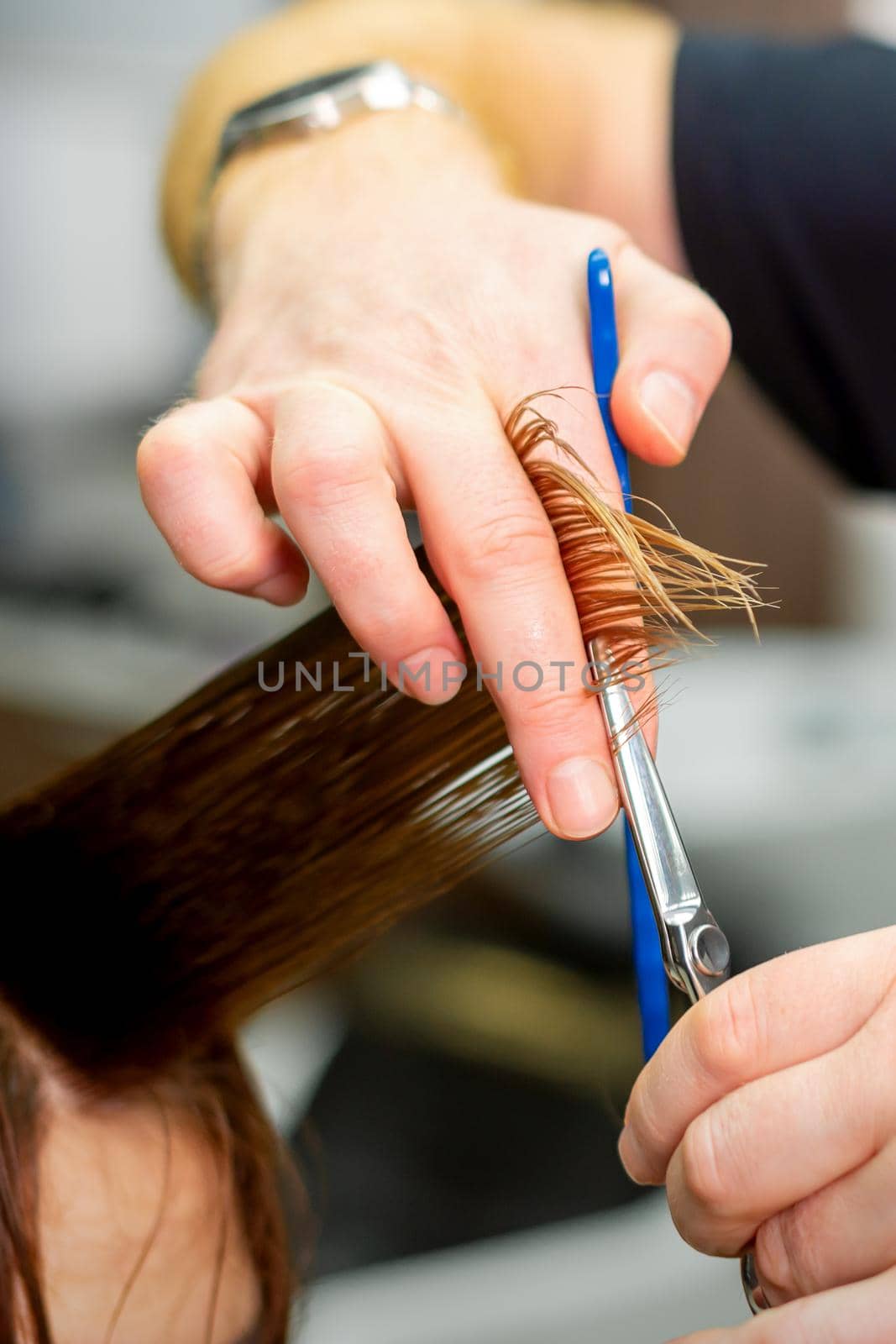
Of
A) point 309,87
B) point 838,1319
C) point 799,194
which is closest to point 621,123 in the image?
point 799,194

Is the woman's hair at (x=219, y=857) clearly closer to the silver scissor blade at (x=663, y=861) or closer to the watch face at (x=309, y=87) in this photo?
the silver scissor blade at (x=663, y=861)

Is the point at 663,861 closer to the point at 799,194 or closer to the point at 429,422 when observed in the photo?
the point at 429,422

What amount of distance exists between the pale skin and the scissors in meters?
0.01

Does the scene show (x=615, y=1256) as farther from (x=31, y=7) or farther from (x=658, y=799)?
(x=31, y=7)

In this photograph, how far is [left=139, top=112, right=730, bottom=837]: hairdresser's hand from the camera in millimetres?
418

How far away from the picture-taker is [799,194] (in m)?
0.90

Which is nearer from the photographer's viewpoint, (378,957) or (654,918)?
(654,918)

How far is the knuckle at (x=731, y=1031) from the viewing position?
372mm

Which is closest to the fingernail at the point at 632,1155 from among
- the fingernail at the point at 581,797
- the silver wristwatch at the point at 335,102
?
the fingernail at the point at 581,797

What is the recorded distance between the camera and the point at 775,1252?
1.27 ft

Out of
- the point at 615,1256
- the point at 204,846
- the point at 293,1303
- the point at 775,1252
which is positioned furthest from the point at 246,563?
the point at 615,1256

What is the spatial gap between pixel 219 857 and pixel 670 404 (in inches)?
11.4

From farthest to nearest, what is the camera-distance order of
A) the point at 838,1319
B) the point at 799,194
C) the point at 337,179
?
the point at 799,194 → the point at 337,179 → the point at 838,1319

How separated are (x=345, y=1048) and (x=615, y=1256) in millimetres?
347
